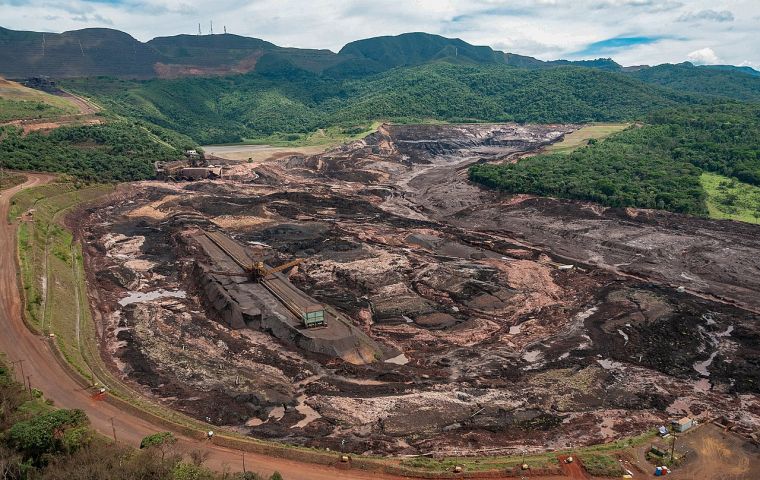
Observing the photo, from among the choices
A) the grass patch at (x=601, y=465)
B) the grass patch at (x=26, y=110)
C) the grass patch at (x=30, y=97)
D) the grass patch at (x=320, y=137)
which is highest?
the grass patch at (x=30, y=97)

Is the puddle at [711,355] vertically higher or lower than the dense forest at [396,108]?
Result: lower

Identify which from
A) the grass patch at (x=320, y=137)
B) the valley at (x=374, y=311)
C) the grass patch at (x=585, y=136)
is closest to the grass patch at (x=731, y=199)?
the valley at (x=374, y=311)

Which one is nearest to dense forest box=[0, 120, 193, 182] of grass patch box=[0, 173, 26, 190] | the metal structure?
grass patch box=[0, 173, 26, 190]

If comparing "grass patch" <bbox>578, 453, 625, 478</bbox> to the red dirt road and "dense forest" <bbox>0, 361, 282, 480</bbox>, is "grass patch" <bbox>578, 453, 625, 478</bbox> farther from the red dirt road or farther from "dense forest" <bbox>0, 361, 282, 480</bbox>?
Answer: "dense forest" <bbox>0, 361, 282, 480</bbox>

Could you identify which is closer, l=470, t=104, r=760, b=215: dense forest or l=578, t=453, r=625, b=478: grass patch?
l=578, t=453, r=625, b=478: grass patch

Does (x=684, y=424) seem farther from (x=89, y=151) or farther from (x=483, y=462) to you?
(x=89, y=151)

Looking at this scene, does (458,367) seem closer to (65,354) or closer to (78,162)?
(65,354)

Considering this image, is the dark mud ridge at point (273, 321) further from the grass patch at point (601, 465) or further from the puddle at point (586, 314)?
the puddle at point (586, 314)
